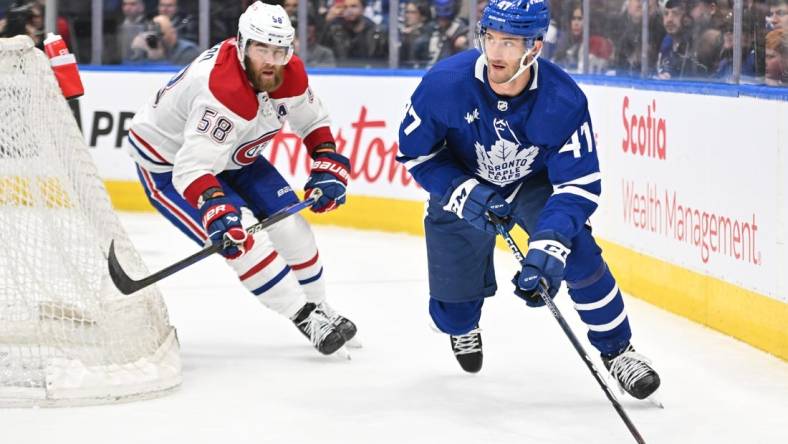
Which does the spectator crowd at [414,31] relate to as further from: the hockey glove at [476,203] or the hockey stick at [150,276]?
the hockey stick at [150,276]

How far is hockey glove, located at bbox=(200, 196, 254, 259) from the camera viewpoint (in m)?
3.67

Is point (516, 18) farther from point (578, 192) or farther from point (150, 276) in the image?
point (150, 276)

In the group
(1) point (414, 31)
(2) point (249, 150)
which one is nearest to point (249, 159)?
(2) point (249, 150)

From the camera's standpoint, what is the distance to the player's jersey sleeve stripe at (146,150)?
157 inches

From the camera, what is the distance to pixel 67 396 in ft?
11.1

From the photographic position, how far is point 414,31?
7.11 metres

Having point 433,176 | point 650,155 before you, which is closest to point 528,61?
point 433,176

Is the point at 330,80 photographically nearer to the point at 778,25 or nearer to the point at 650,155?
the point at 650,155

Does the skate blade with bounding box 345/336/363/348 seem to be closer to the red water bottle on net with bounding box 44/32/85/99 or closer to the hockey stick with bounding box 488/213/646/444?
the hockey stick with bounding box 488/213/646/444

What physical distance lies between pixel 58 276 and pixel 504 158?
1207 millimetres

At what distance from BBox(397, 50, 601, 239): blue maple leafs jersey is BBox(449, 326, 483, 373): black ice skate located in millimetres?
537

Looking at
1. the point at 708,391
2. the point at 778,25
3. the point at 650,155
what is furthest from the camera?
the point at 650,155

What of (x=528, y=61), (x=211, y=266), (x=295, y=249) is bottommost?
(x=211, y=266)

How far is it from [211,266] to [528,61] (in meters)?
2.90
